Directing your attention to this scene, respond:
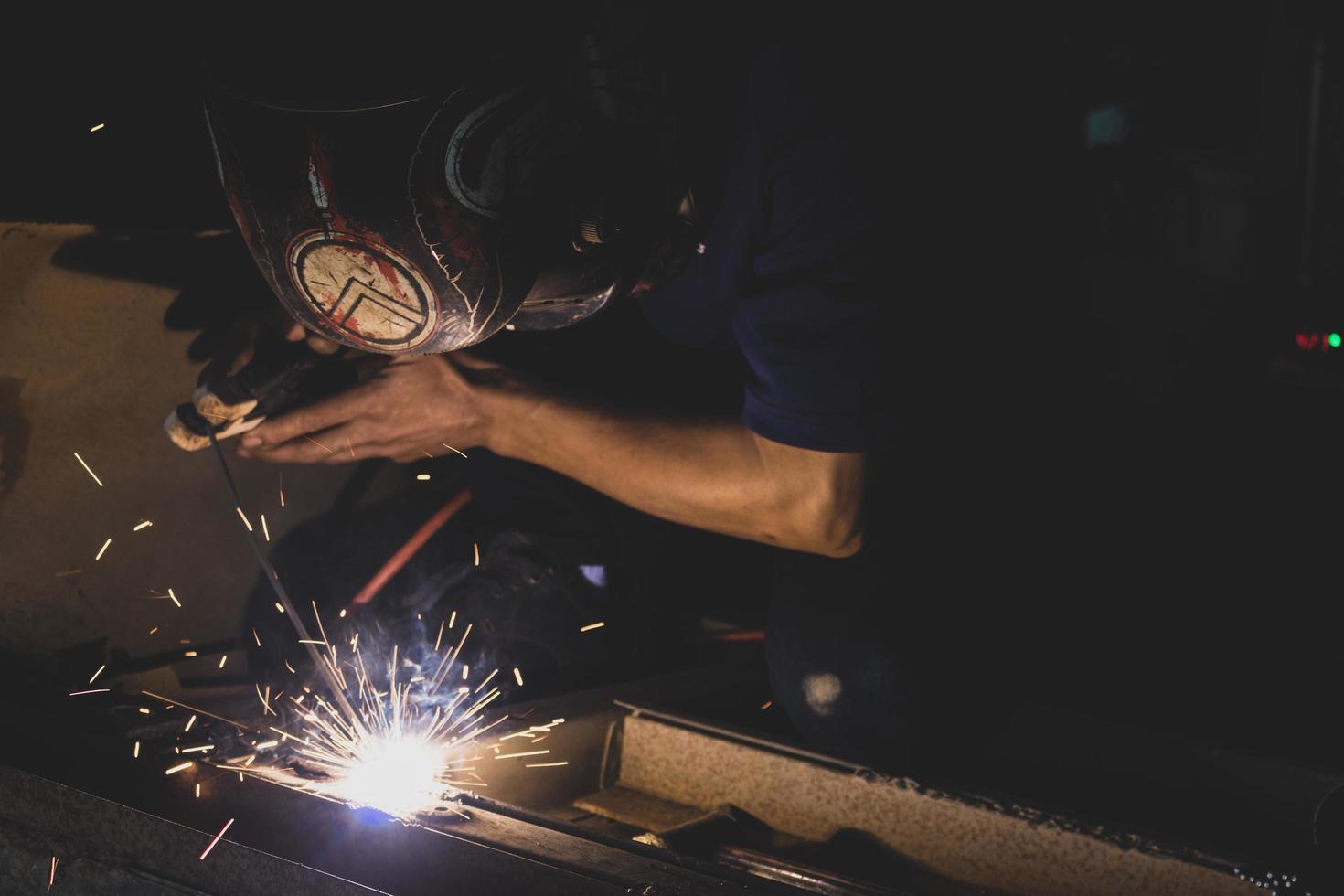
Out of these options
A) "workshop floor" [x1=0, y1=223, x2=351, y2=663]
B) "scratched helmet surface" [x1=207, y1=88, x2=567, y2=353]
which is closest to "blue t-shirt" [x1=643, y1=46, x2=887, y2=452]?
"scratched helmet surface" [x1=207, y1=88, x2=567, y2=353]

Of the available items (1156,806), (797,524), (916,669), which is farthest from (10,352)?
(1156,806)

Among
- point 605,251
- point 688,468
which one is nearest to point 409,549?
point 688,468

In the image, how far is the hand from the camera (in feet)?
5.61

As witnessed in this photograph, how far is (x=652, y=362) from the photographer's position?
6.84 feet

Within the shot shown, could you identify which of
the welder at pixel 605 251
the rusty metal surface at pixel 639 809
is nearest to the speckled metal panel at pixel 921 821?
the rusty metal surface at pixel 639 809

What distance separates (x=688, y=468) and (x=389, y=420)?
0.49 meters

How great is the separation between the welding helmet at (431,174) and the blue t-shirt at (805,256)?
153mm

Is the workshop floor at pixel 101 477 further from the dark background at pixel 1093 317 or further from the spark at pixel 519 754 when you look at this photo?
the spark at pixel 519 754

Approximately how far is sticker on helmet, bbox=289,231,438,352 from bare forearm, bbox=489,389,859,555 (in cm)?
46

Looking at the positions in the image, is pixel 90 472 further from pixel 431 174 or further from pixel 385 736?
pixel 431 174

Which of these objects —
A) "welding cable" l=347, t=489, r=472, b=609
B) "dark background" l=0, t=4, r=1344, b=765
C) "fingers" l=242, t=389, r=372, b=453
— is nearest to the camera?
"dark background" l=0, t=4, r=1344, b=765

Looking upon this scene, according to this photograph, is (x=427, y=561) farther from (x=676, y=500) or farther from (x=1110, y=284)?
(x=1110, y=284)

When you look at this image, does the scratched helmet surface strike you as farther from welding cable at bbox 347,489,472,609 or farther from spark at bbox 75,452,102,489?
welding cable at bbox 347,489,472,609

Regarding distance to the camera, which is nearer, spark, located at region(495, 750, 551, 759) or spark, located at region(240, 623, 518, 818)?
spark, located at region(240, 623, 518, 818)
